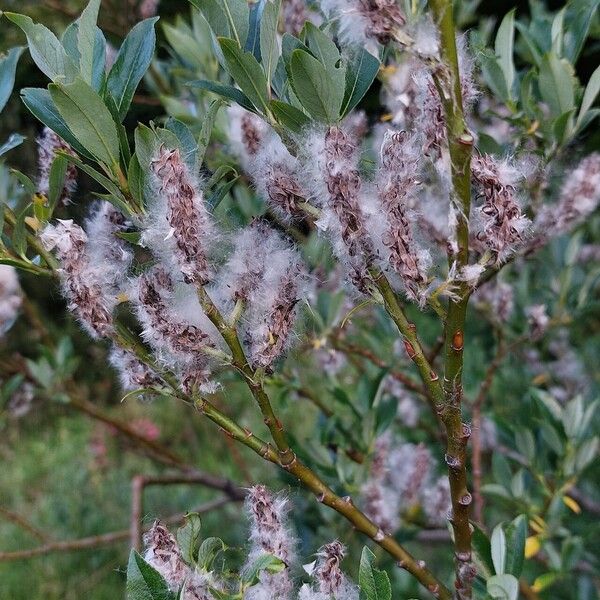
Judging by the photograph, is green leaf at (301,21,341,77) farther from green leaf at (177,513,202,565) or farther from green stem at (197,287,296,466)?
green leaf at (177,513,202,565)

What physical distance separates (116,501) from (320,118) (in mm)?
3008

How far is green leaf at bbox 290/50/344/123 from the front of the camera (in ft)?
1.58

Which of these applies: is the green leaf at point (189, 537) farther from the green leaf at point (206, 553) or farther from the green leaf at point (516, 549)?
the green leaf at point (516, 549)

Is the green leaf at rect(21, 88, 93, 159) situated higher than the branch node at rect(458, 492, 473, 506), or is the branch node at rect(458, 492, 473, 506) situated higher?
the green leaf at rect(21, 88, 93, 159)

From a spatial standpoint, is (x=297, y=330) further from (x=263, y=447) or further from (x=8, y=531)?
(x=8, y=531)

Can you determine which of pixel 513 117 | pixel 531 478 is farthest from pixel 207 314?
pixel 531 478

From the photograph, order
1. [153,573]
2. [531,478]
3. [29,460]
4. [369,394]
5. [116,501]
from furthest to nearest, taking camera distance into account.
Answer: [29,460] < [116,501] < [531,478] < [369,394] < [153,573]

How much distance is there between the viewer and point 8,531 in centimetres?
332

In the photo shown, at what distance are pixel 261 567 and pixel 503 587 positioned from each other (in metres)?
0.20

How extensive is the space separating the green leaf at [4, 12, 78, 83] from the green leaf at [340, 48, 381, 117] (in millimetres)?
197

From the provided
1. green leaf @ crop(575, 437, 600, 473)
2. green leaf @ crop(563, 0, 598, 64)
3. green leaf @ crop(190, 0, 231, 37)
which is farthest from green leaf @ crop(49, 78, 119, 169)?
green leaf @ crop(575, 437, 600, 473)

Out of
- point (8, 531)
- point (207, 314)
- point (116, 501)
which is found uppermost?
point (207, 314)

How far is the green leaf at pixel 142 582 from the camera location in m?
0.47

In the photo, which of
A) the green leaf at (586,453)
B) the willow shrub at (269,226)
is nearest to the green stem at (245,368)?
the willow shrub at (269,226)
